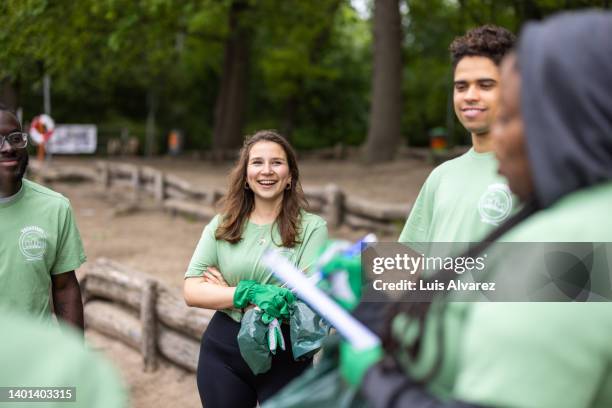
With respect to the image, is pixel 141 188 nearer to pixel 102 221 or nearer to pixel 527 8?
pixel 102 221

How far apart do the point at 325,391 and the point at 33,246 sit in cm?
186

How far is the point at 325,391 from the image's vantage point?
1.29 meters

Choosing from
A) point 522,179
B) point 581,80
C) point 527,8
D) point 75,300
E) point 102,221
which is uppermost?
point 527,8

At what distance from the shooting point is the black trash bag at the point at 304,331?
2.76 meters

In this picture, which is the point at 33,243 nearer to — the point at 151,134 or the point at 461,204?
the point at 461,204

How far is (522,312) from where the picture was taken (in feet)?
3.34

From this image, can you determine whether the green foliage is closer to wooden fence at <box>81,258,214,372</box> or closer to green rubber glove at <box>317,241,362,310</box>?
wooden fence at <box>81,258,214,372</box>

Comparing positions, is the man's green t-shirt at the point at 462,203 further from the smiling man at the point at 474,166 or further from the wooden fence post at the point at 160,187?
the wooden fence post at the point at 160,187

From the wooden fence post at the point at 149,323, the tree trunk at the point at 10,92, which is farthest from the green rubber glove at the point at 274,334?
the tree trunk at the point at 10,92

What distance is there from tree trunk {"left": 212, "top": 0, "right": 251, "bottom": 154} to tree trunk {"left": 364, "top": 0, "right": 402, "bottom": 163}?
6.36 meters

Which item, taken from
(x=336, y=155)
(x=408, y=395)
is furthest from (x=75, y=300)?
(x=336, y=155)

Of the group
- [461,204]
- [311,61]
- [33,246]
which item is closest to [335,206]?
[33,246]

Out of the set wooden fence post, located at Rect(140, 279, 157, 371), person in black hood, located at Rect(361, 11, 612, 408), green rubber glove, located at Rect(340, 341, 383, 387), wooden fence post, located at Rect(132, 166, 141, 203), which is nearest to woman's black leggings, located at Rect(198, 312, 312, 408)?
green rubber glove, located at Rect(340, 341, 383, 387)

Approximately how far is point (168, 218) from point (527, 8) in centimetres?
1000
